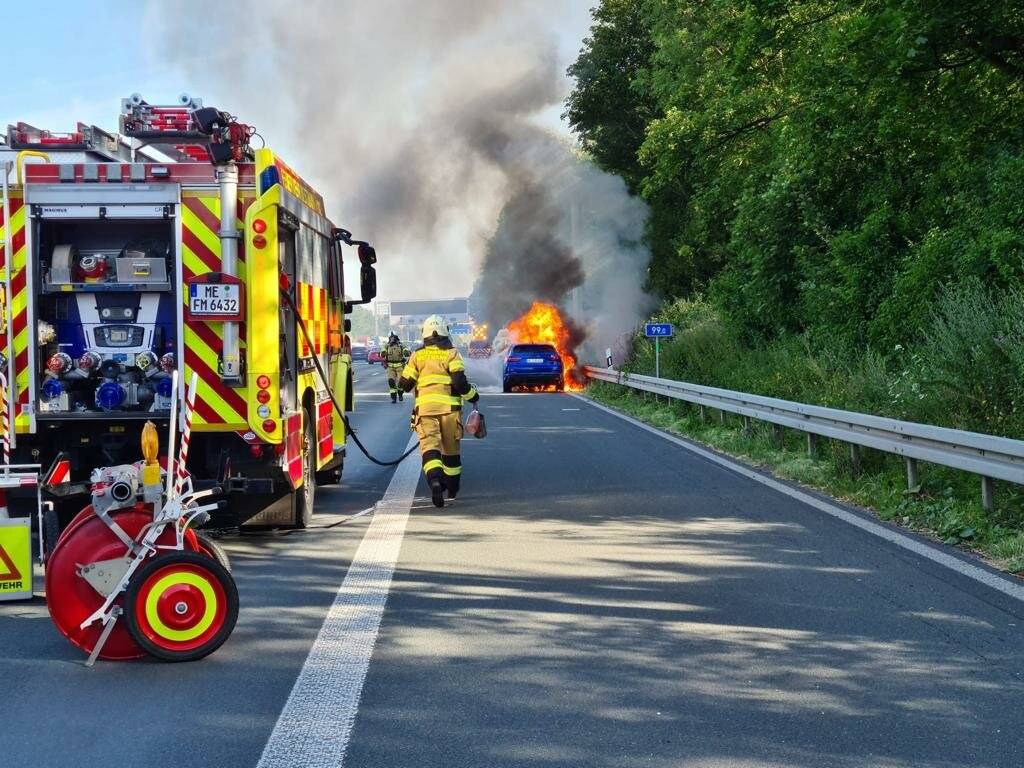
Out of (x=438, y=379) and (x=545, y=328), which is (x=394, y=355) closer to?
(x=438, y=379)

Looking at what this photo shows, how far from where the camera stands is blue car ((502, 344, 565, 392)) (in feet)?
124

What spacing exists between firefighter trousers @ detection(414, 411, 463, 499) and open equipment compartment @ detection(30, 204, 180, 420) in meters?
3.26

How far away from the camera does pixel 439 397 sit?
39.0 ft

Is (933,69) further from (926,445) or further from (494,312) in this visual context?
(494,312)

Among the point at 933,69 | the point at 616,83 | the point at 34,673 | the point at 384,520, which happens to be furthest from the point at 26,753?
the point at 616,83

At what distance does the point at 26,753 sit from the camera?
458cm

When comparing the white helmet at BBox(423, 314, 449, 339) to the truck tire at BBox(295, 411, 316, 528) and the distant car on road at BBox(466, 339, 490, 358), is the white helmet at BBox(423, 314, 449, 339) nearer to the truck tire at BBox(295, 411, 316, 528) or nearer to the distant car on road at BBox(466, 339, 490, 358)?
the truck tire at BBox(295, 411, 316, 528)

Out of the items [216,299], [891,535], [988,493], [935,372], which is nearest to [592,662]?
[216,299]

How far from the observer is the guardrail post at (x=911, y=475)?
10.9 metres

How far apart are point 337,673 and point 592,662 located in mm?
1146

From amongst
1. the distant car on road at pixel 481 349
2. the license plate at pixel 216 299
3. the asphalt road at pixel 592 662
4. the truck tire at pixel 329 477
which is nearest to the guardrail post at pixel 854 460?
the asphalt road at pixel 592 662

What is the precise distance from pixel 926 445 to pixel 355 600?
5.55m

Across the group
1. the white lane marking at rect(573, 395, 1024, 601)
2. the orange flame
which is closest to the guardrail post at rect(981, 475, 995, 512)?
the white lane marking at rect(573, 395, 1024, 601)

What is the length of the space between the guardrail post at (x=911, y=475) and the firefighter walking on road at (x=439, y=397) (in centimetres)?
387
